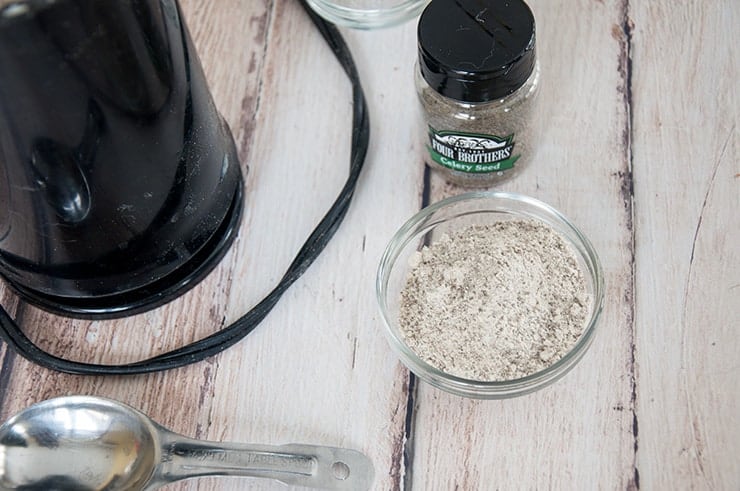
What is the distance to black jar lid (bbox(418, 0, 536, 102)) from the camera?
0.60m

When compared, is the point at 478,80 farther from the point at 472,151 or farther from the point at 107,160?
the point at 107,160

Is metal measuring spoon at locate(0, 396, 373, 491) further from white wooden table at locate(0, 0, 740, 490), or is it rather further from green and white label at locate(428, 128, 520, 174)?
green and white label at locate(428, 128, 520, 174)

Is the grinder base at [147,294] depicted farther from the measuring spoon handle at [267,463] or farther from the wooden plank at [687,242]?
the wooden plank at [687,242]

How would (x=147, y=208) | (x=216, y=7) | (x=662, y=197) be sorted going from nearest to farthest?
(x=147, y=208)
(x=662, y=197)
(x=216, y=7)

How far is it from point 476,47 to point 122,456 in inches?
14.0

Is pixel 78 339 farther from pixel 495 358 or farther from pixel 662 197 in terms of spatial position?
pixel 662 197

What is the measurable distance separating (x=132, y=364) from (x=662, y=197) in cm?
41

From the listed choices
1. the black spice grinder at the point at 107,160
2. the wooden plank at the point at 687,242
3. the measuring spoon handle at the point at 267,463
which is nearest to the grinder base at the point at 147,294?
the black spice grinder at the point at 107,160

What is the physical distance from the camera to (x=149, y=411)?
0.65 metres

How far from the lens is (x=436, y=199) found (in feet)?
2.35

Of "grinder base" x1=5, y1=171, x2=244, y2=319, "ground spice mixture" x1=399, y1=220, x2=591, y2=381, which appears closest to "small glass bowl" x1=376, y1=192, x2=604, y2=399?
"ground spice mixture" x1=399, y1=220, x2=591, y2=381

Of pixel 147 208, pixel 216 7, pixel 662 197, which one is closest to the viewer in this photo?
pixel 147 208

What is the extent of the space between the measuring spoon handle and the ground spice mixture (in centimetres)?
9

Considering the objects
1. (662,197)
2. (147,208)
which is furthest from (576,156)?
(147,208)
